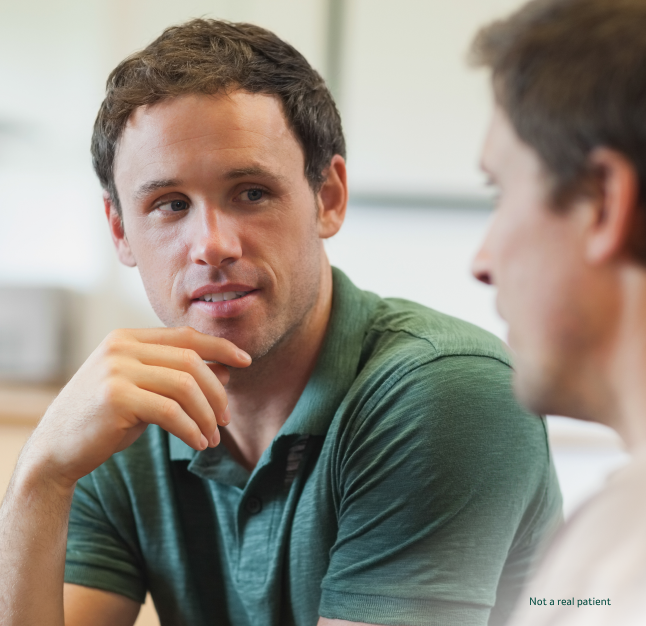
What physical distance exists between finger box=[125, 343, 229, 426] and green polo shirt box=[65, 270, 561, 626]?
5.6 inches

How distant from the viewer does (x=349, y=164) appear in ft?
6.95

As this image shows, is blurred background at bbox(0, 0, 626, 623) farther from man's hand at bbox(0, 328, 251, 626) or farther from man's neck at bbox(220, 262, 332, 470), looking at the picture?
man's hand at bbox(0, 328, 251, 626)

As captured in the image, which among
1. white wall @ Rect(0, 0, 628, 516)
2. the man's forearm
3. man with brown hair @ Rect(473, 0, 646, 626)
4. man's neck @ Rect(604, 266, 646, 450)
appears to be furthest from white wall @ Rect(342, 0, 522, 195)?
man's neck @ Rect(604, 266, 646, 450)

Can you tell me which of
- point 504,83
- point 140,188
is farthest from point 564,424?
point 504,83

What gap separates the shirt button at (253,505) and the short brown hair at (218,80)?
50 centimetres

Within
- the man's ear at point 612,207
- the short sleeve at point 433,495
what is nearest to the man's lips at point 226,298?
the short sleeve at point 433,495

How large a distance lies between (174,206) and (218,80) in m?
0.20

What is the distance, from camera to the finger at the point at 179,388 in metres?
1.02

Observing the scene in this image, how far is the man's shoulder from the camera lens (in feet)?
3.52

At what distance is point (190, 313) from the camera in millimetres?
1165

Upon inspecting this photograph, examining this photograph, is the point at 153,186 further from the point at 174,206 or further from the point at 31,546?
the point at 31,546

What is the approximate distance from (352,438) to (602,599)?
568 millimetres

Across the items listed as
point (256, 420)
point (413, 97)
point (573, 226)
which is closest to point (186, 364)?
point (256, 420)

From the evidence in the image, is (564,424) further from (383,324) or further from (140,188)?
(140,188)
